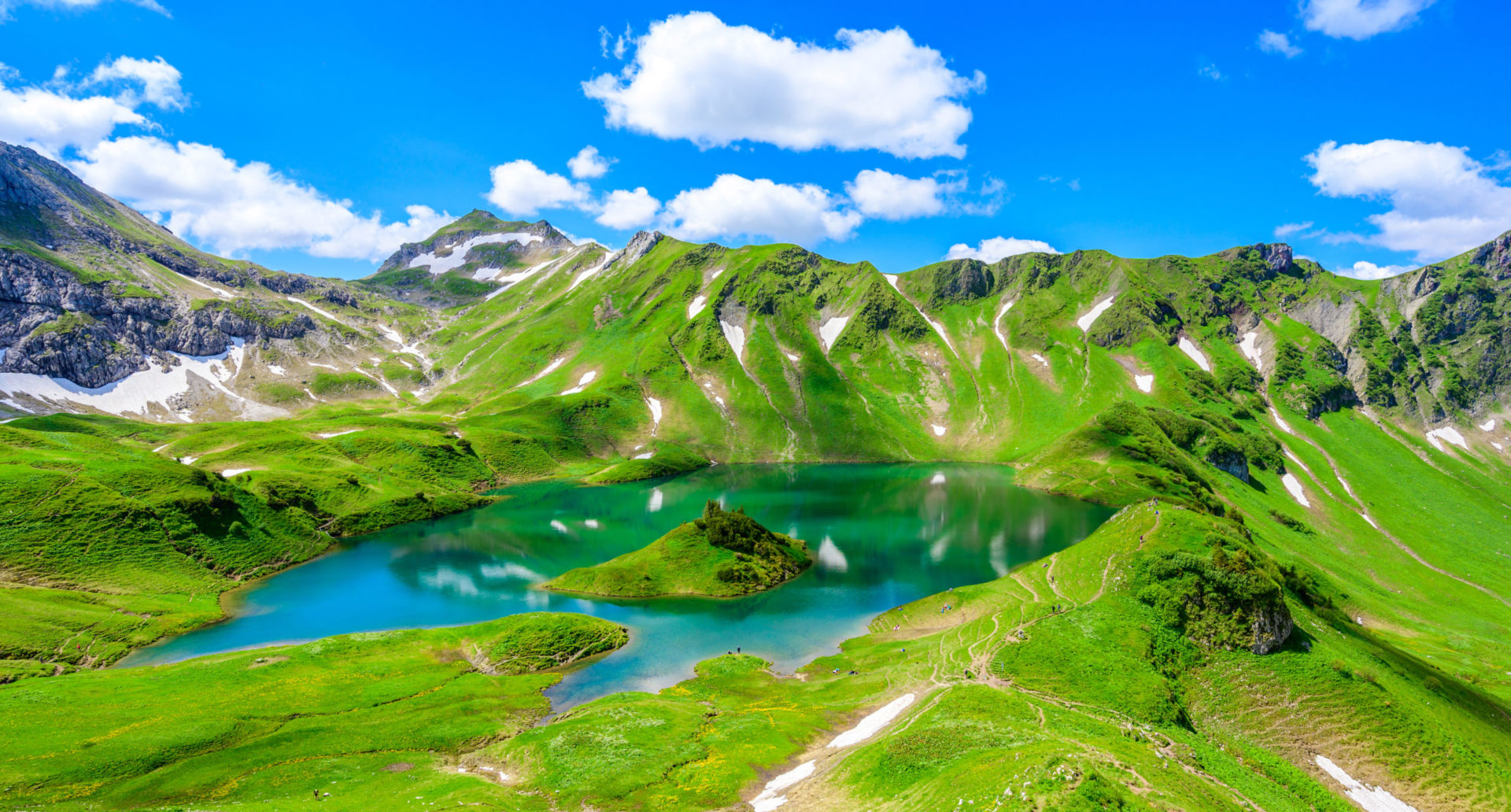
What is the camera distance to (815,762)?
1401 inches

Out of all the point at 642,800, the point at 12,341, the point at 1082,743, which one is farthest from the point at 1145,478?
the point at 12,341

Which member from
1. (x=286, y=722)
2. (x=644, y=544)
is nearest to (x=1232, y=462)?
(x=644, y=544)

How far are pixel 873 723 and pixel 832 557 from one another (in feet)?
166

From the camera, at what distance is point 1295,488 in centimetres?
14450

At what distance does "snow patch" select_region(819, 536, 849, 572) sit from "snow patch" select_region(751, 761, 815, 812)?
166ft

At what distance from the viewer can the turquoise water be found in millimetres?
60438

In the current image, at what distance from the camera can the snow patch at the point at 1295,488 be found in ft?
450

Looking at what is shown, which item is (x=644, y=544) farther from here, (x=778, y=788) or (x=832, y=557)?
(x=778, y=788)

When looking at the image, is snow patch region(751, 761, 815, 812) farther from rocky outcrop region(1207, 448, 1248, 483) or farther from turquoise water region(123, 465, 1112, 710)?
rocky outcrop region(1207, 448, 1248, 483)

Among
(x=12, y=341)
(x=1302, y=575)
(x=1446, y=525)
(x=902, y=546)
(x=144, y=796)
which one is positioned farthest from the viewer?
(x=12, y=341)

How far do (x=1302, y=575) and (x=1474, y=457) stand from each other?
179166 mm

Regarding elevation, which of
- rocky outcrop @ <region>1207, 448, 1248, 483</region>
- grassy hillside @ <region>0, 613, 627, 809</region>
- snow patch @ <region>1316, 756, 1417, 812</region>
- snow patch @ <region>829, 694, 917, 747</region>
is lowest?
snow patch @ <region>1316, 756, 1417, 812</region>

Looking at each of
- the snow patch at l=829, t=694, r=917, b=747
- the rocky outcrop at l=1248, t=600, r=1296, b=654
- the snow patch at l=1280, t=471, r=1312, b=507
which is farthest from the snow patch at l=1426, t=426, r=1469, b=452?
the snow patch at l=829, t=694, r=917, b=747

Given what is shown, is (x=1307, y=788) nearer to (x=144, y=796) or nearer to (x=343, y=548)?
(x=144, y=796)
